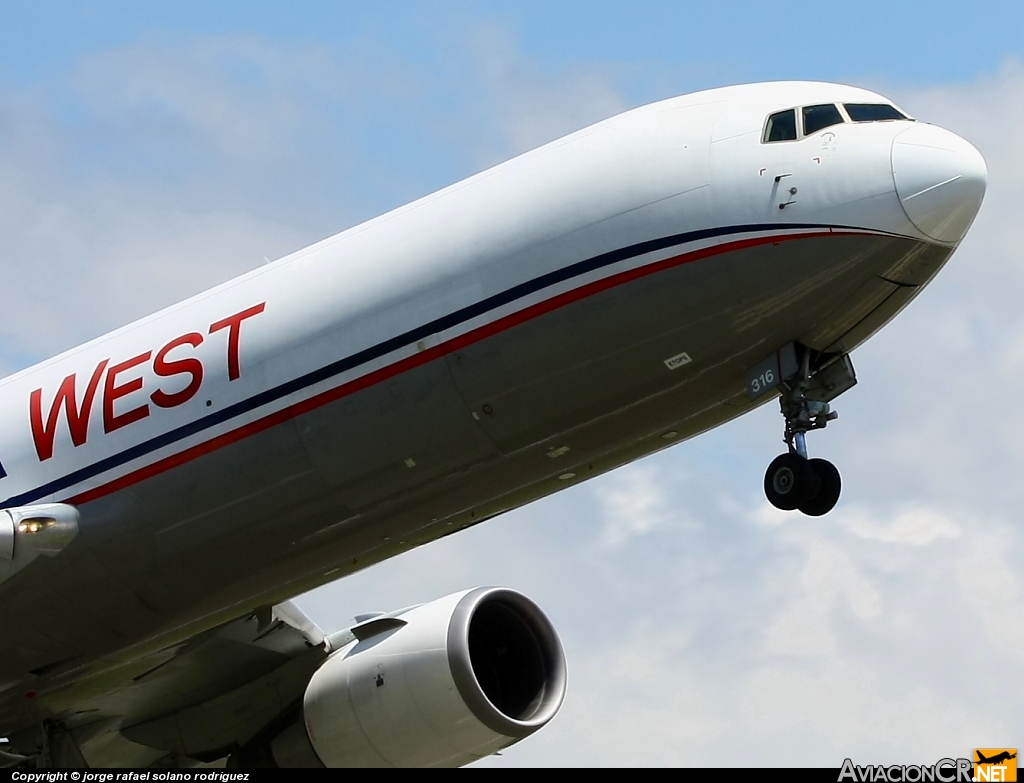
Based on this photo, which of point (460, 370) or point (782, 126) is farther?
point (460, 370)

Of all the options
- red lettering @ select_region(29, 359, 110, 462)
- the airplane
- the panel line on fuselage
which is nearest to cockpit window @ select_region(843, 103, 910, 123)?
the airplane

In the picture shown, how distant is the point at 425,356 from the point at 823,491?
176 inches

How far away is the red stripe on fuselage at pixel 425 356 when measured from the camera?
807 inches

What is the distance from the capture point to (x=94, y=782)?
25.5 m

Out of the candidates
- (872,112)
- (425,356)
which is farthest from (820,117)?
(425,356)

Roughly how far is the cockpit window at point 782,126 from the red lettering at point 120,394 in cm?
771

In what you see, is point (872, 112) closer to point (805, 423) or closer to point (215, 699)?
point (805, 423)

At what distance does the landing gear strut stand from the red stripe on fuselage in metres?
1.35

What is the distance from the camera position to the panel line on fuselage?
2055 cm

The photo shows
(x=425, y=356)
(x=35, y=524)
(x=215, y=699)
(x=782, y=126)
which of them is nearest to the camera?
(x=782, y=126)

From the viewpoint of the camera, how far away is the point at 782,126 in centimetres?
2081

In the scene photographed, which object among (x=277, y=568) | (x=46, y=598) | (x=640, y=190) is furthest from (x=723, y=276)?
(x=46, y=598)

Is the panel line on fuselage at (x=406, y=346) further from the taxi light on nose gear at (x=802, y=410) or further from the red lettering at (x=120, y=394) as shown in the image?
the taxi light on nose gear at (x=802, y=410)

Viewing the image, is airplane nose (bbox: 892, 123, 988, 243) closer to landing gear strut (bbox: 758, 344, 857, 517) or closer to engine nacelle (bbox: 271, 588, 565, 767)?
landing gear strut (bbox: 758, 344, 857, 517)
